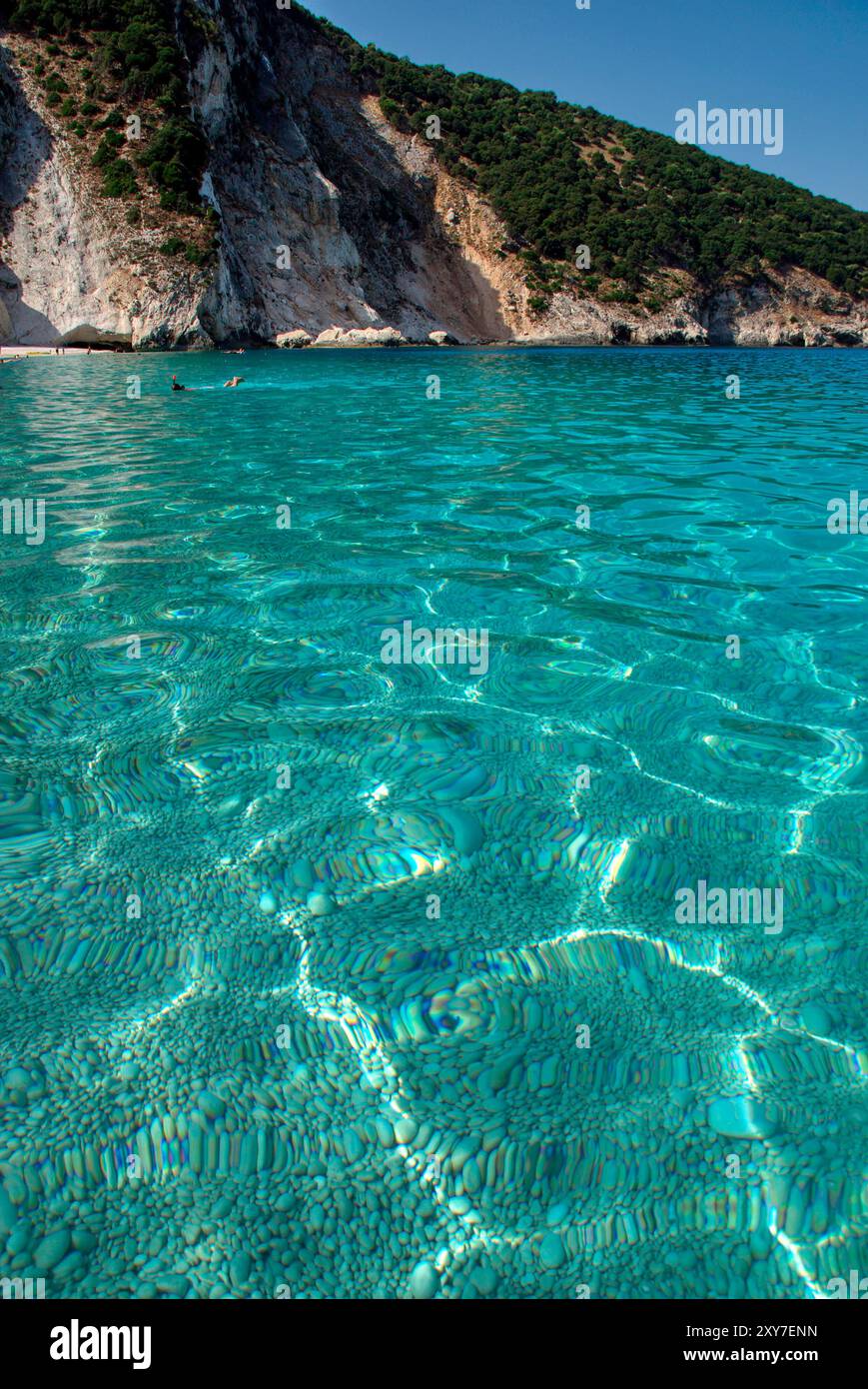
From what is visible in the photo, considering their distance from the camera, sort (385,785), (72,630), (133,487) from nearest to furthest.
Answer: (385,785) → (72,630) → (133,487)

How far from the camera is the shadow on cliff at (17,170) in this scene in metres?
42.7

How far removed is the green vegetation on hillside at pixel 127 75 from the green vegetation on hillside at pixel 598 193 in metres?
28.6

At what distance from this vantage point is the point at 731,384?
29.1m

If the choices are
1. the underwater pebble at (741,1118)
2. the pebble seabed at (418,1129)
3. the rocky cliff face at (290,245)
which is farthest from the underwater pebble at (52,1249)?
the rocky cliff face at (290,245)

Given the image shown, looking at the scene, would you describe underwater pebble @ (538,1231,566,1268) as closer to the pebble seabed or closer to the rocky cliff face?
the pebble seabed

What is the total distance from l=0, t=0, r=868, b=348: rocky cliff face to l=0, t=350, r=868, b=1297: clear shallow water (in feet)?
140

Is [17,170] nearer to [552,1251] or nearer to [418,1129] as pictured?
[418,1129]

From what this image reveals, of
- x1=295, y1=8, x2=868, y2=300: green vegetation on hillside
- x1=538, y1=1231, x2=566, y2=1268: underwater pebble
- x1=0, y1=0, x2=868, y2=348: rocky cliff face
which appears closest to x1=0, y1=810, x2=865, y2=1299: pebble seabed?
x1=538, y1=1231, x2=566, y2=1268: underwater pebble

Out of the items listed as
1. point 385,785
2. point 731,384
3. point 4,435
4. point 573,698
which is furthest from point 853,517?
point 731,384

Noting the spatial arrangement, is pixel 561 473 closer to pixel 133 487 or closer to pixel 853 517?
pixel 853 517

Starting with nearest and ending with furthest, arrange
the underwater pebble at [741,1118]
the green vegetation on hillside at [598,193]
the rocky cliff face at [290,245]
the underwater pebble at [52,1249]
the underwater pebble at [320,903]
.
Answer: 1. the underwater pebble at [52,1249]
2. the underwater pebble at [741,1118]
3. the underwater pebble at [320,903]
4. the rocky cliff face at [290,245]
5. the green vegetation on hillside at [598,193]

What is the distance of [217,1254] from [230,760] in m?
2.70

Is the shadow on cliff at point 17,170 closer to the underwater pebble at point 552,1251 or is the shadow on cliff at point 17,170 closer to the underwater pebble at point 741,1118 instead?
the underwater pebble at point 741,1118

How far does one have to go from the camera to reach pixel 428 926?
138 inches
